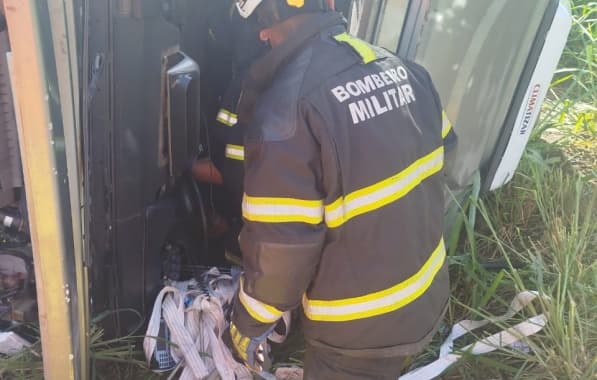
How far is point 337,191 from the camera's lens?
1692mm

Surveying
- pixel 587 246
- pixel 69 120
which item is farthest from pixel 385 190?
pixel 587 246

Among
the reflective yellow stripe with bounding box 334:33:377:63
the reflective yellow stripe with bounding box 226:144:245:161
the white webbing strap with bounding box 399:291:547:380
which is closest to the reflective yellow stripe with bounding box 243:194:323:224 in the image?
the reflective yellow stripe with bounding box 334:33:377:63

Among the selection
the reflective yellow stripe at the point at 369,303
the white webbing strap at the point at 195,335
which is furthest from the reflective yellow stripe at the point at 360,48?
the white webbing strap at the point at 195,335

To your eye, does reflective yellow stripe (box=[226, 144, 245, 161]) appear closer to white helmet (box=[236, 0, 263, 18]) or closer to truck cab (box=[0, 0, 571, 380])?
truck cab (box=[0, 0, 571, 380])

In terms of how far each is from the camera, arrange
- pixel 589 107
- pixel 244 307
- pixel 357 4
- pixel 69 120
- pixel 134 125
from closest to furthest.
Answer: pixel 69 120 → pixel 244 307 → pixel 134 125 → pixel 357 4 → pixel 589 107

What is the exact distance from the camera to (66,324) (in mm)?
1734

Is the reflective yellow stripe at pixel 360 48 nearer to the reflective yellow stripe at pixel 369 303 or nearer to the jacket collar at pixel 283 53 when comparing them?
the jacket collar at pixel 283 53

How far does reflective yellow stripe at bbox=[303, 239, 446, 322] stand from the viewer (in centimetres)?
187

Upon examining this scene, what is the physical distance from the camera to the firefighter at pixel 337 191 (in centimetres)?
165

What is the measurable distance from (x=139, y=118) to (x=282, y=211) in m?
0.70

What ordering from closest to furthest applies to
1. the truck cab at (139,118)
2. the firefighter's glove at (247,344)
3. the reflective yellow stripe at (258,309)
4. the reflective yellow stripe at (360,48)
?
the truck cab at (139,118) → the reflective yellow stripe at (360,48) → the reflective yellow stripe at (258,309) → the firefighter's glove at (247,344)

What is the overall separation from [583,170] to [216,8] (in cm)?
221

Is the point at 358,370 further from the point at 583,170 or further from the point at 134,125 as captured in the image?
the point at 583,170

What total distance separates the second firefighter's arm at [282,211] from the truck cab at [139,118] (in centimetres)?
47
